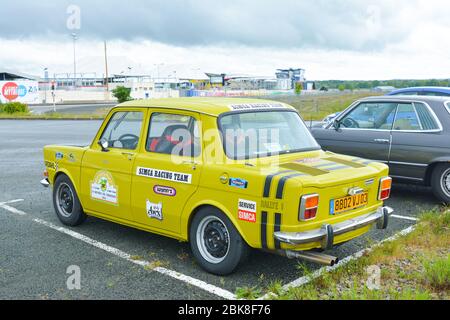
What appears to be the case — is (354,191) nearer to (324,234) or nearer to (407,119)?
(324,234)

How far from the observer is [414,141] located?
762 cm

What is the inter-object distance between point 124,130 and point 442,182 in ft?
15.4

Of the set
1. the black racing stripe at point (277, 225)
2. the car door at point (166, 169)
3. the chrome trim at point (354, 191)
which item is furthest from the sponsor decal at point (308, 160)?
the car door at point (166, 169)

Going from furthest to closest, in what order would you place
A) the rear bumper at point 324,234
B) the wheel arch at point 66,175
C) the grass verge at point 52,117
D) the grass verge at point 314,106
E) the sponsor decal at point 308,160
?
the grass verge at point 52,117 < the grass verge at point 314,106 < the wheel arch at point 66,175 < the sponsor decal at point 308,160 < the rear bumper at point 324,234

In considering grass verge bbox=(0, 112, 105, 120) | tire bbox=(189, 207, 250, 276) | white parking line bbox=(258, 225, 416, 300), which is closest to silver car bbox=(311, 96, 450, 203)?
white parking line bbox=(258, 225, 416, 300)

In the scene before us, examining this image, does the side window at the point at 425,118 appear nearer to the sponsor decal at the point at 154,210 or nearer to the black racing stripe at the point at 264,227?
the black racing stripe at the point at 264,227

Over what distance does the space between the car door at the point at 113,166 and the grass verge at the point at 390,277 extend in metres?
1.93

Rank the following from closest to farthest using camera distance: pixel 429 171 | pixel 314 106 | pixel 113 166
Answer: pixel 113 166 → pixel 429 171 → pixel 314 106

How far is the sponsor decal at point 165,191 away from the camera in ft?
16.4

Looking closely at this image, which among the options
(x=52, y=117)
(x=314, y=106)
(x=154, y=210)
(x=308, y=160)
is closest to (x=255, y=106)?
(x=308, y=160)

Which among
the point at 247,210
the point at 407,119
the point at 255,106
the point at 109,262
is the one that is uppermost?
the point at 255,106

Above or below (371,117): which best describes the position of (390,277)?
below
